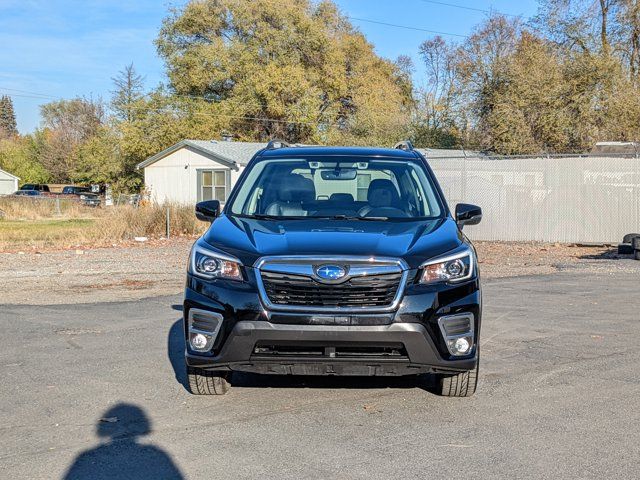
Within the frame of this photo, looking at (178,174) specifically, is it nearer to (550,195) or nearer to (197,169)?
(197,169)

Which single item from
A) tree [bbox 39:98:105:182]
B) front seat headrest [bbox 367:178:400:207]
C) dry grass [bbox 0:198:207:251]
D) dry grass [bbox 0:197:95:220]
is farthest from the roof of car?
tree [bbox 39:98:105:182]

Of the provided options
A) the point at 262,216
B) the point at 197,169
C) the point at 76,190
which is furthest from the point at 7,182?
the point at 262,216

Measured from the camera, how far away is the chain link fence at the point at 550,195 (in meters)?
20.6

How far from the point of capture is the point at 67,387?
597 centimetres

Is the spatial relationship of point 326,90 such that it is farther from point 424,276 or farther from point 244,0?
point 424,276

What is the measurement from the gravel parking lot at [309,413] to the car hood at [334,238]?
110cm

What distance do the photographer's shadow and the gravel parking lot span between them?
12mm

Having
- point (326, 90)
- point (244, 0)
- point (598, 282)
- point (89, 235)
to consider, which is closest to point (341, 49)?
point (326, 90)

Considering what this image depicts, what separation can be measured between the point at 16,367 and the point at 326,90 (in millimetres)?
50609

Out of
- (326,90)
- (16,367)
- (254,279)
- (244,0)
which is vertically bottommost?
(16,367)

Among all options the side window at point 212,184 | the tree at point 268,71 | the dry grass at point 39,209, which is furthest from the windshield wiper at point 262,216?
the tree at point 268,71

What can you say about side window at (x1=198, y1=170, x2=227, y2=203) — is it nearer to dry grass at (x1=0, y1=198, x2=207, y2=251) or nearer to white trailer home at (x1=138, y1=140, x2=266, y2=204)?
white trailer home at (x1=138, y1=140, x2=266, y2=204)

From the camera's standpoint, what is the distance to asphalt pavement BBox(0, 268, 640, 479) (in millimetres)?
4254

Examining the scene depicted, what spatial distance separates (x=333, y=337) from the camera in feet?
15.8
